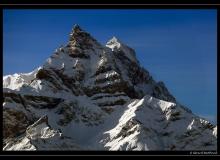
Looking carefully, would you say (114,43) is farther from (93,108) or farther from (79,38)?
(93,108)

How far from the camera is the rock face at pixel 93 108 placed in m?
79.3

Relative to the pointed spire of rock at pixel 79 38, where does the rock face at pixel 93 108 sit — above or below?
below

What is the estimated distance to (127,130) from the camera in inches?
3356

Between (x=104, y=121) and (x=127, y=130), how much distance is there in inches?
364

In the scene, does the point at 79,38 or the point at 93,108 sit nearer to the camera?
the point at 93,108

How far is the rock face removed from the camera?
79.3 metres

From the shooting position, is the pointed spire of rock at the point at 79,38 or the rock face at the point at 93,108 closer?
the rock face at the point at 93,108

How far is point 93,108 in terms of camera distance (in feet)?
316

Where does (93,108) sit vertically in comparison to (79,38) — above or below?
below

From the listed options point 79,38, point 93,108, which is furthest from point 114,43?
point 93,108
